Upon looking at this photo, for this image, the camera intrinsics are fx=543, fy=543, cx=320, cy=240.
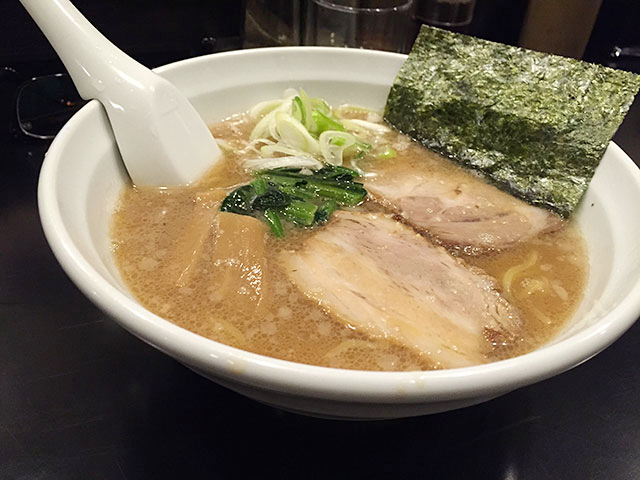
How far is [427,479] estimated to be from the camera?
100 centimetres

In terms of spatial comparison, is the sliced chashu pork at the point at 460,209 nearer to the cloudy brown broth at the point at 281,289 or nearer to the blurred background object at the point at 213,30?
the cloudy brown broth at the point at 281,289

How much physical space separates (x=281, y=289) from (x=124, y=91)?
24.9 inches

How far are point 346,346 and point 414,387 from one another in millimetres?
290

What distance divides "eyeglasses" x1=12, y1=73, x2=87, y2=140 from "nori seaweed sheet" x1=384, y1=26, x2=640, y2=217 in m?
1.19

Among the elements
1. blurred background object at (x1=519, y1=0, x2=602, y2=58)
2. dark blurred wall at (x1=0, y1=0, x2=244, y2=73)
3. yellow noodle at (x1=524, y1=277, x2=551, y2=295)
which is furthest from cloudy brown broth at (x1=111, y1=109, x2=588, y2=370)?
blurred background object at (x1=519, y1=0, x2=602, y2=58)

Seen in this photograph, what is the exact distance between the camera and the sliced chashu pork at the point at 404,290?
100 centimetres

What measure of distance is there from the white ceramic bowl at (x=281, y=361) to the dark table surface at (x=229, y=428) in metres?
0.17

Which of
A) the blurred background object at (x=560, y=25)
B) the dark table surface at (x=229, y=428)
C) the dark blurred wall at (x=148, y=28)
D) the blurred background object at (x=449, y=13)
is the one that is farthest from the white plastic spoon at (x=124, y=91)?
the blurred background object at (x=560, y=25)

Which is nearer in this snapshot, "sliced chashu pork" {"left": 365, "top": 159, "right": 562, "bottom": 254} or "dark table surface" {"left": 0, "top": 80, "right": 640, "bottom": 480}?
"dark table surface" {"left": 0, "top": 80, "right": 640, "bottom": 480}

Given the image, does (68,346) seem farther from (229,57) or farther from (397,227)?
(229,57)

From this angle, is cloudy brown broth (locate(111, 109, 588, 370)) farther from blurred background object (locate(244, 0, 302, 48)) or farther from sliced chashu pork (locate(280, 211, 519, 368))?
blurred background object (locate(244, 0, 302, 48))

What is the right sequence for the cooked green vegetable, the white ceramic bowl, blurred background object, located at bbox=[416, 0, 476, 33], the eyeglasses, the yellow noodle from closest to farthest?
the white ceramic bowl, the yellow noodle, the cooked green vegetable, the eyeglasses, blurred background object, located at bbox=[416, 0, 476, 33]

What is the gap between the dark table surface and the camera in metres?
1.00

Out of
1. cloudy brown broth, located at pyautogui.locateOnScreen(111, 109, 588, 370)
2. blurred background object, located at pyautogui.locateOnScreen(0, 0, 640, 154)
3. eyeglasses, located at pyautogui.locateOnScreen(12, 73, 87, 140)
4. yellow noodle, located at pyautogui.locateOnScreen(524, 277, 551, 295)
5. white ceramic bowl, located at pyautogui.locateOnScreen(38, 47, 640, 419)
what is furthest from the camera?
blurred background object, located at pyautogui.locateOnScreen(0, 0, 640, 154)
